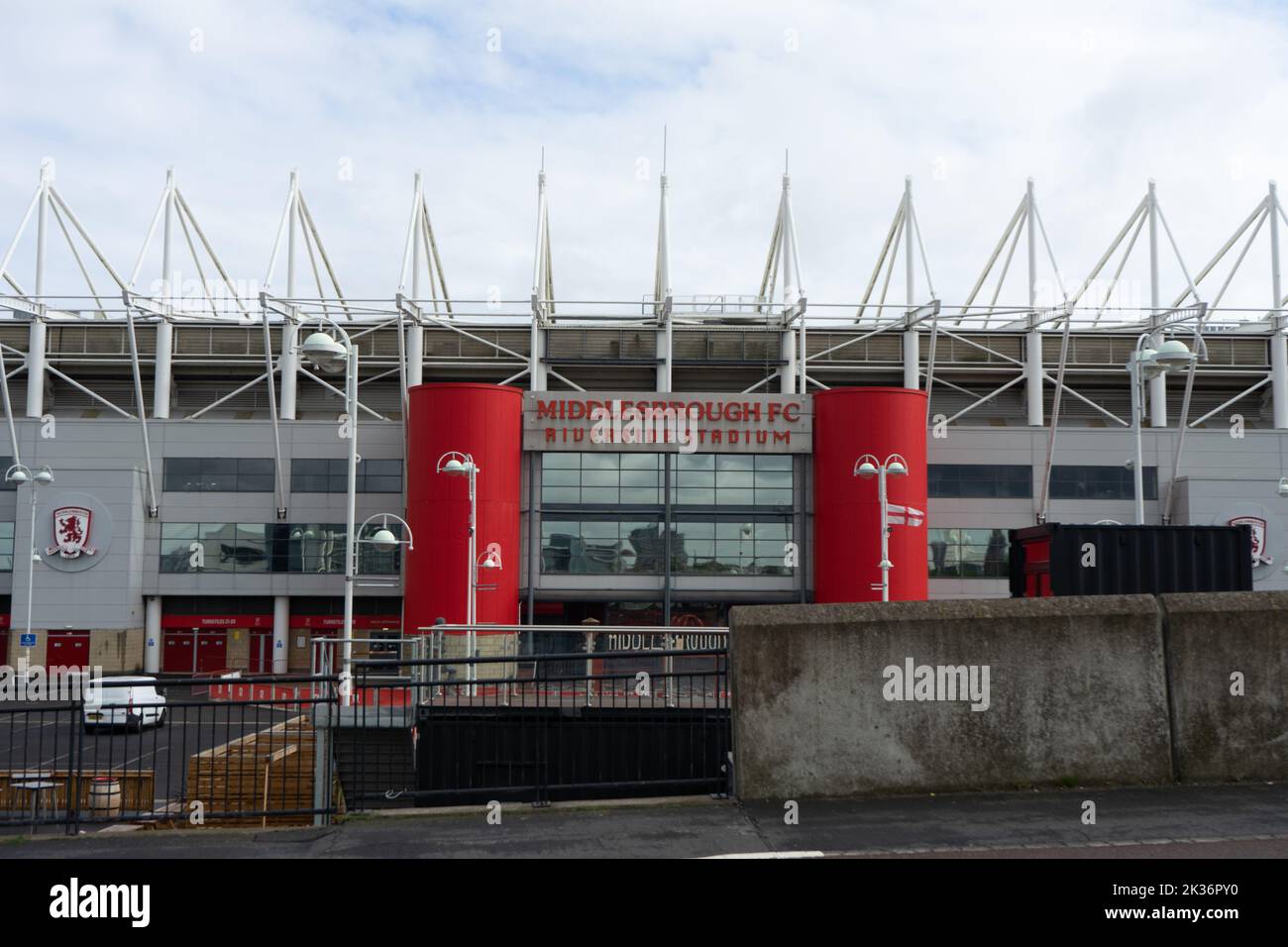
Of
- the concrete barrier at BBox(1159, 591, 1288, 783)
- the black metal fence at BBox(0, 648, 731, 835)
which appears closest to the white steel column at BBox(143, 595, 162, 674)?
the black metal fence at BBox(0, 648, 731, 835)

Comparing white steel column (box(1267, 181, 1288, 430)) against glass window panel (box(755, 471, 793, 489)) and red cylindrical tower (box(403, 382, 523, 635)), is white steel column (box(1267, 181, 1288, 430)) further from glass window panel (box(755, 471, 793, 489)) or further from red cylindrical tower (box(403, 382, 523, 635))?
red cylindrical tower (box(403, 382, 523, 635))

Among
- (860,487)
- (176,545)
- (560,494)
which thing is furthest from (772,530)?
(176,545)

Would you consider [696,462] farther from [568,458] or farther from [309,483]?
[309,483]

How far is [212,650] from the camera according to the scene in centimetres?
4675

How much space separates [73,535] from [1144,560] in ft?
132

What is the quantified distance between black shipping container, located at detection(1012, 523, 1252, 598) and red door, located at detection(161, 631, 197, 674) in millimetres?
38358

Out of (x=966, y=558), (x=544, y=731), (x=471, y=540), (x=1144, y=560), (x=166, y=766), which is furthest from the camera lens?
(x=966, y=558)

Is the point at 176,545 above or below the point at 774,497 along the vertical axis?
below

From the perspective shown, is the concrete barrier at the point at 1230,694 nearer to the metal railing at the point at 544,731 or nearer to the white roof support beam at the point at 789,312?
the metal railing at the point at 544,731

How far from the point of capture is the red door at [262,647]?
46.8 meters

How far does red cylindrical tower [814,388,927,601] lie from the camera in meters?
41.1

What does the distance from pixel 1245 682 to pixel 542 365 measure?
4108 centimetres
